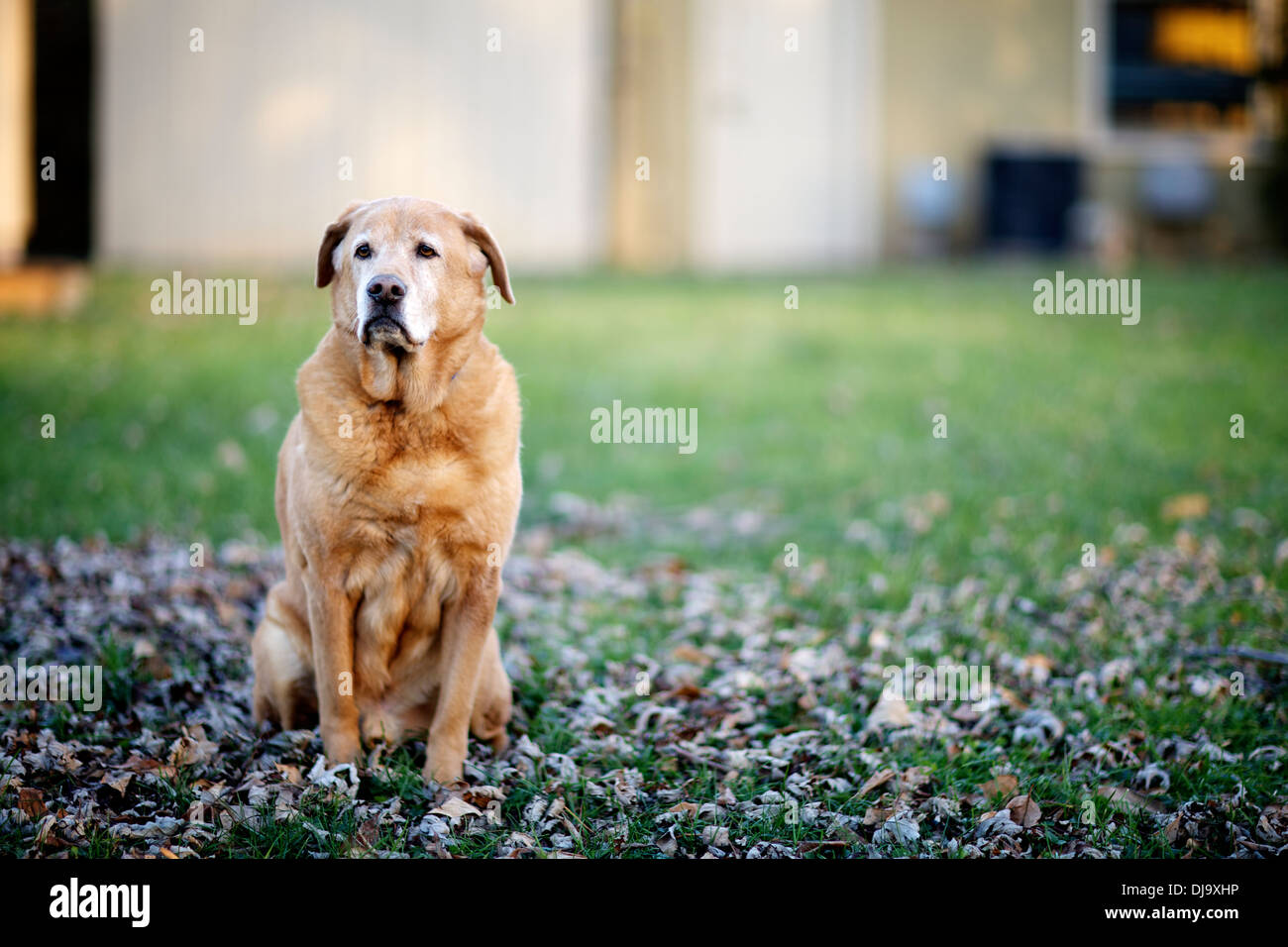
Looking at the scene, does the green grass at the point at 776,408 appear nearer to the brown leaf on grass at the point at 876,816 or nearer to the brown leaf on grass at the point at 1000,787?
the brown leaf on grass at the point at 1000,787

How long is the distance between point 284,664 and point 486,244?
1298 mm

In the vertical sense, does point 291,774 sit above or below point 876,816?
above

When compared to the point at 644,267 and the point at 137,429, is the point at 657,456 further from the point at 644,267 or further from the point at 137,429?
the point at 644,267

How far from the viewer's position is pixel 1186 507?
6020mm

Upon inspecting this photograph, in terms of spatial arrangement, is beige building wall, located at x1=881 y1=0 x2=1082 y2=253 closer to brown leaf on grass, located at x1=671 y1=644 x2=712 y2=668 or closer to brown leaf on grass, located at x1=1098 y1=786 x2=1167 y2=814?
brown leaf on grass, located at x1=671 y1=644 x2=712 y2=668

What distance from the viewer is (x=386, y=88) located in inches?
509

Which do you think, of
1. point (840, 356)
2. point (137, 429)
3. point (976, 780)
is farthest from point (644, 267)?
point (976, 780)

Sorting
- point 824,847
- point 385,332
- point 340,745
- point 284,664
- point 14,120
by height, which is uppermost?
point 14,120

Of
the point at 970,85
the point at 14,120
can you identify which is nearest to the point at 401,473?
the point at 14,120

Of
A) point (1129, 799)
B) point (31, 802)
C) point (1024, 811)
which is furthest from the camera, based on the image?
point (1129, 799)

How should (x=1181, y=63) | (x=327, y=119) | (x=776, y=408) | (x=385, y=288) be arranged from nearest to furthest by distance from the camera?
(x=385, y=288) < (x=776, y=408) < (x=327, y=119) < (x=1181, y=63)

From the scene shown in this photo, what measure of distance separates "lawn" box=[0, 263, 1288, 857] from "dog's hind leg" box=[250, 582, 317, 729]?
12 cm

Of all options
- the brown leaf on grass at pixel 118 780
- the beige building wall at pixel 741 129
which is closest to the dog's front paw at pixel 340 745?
the brown leaf on grass at pixel 118 780

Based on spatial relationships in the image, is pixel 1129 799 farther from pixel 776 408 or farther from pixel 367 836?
pixel 776 408
